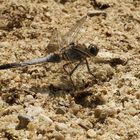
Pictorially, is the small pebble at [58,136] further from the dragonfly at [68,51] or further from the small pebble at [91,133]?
the dragonfly at [68,51]

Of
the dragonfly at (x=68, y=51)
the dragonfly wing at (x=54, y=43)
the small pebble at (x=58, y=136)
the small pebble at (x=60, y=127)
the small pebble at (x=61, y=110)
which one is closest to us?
the small pebble at (x=58, y=136)

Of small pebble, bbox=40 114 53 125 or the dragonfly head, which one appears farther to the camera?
the dragonfly head

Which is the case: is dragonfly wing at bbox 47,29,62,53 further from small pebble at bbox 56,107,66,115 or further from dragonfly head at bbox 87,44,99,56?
small pebble at bbox 56,107,66,115

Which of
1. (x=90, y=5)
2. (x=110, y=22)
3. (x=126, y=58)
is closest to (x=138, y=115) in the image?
(x=126, y=58)

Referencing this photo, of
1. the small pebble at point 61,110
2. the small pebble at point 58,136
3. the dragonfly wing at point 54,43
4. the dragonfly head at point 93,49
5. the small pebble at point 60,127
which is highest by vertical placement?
the dragonfly head at point 93,49

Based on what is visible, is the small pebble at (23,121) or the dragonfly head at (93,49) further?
the dragonfly head at (93,49)

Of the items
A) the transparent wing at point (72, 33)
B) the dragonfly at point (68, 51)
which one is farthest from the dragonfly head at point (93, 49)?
the transparent wing at point (72, 33)

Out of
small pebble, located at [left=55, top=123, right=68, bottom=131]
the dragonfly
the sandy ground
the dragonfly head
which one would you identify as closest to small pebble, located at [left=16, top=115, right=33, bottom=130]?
the sandy ground
